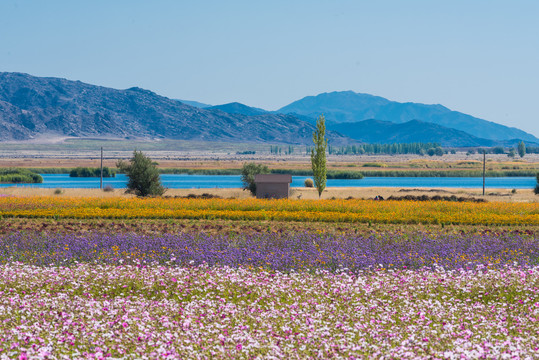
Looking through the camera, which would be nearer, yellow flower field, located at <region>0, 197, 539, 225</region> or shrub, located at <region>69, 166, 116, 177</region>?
yellow flower field, located at <region>0, 197, 539, 225</region>

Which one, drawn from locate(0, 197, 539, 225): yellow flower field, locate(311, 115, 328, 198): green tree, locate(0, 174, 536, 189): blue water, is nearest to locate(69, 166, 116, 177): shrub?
locate(0, 174, 536, 189): blue water

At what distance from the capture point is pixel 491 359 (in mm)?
8820

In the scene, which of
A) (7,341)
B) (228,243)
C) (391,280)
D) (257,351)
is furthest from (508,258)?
(7,341)

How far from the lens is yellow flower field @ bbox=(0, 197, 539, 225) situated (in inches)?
1330

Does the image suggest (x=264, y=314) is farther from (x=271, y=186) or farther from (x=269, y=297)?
(x=271, y=186)

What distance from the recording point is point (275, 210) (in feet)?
123

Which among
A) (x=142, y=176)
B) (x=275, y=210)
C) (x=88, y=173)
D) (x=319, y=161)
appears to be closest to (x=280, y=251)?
(x=275, y=210)

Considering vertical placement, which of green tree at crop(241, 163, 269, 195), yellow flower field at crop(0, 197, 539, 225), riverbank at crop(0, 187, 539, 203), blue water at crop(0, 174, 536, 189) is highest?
green tree at crop(241, 163, 269, 195)

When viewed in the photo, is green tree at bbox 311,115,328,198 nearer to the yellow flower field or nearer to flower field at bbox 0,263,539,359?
the yellow flower field

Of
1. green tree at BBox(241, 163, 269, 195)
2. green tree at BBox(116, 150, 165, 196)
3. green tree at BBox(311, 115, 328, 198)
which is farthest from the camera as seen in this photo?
green tree at BBox(241, 163, 269, 195)

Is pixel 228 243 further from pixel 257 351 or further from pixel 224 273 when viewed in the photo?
pixel 257 351

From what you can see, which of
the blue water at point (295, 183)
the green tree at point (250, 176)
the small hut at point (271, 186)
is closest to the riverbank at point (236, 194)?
the green tree at point (250, 176)

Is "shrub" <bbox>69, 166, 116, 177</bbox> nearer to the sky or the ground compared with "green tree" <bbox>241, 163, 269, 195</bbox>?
nearer to the ground

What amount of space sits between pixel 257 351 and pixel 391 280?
6327mm
